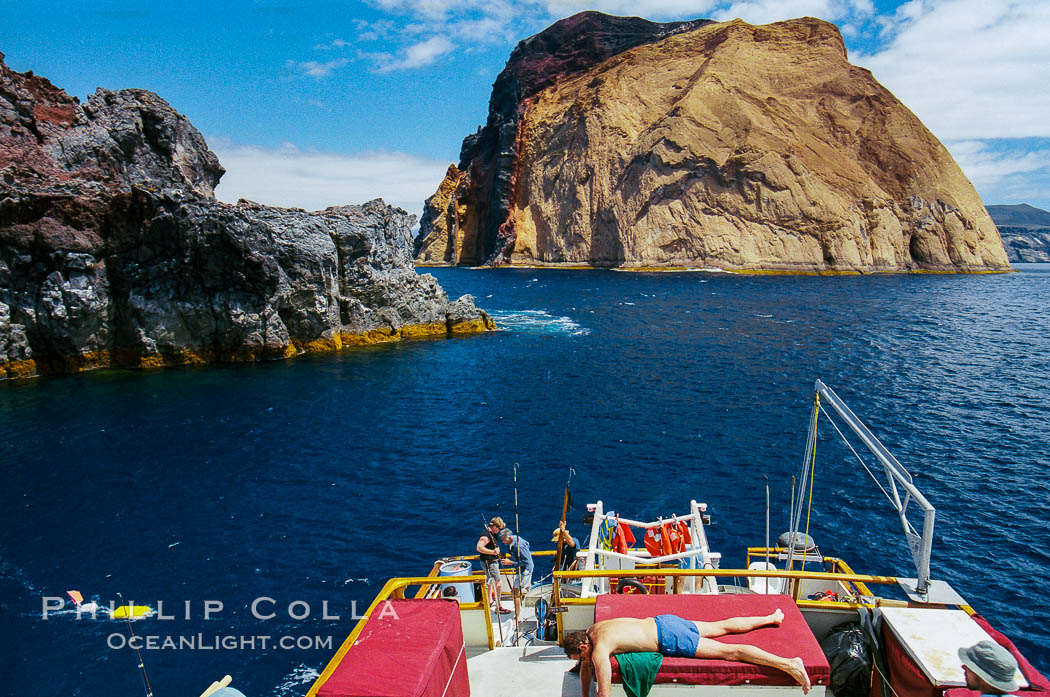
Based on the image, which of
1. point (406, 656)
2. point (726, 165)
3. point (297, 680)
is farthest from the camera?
point (726, 165)

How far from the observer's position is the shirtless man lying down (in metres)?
7.67

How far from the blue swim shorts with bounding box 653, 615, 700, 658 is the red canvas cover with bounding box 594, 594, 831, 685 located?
92 mm

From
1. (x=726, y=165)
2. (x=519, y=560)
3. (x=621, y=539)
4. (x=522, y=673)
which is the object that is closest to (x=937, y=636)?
(x=621, y=539)

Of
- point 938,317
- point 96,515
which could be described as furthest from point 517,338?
point 938,317

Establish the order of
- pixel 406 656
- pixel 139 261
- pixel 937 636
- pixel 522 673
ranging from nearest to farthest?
pixel 406 656 < pixel 937 636 < pixel 522 673 < pixel 139 261

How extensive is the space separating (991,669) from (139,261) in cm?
5443

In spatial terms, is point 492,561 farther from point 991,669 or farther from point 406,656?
point 991,669

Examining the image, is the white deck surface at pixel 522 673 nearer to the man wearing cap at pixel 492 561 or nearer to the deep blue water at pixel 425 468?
the man wearing cap at pixel 492 561

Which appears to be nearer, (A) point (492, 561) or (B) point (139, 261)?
(A) point (492, 561)

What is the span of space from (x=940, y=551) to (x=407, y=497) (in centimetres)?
1887

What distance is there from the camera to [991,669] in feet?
22.8

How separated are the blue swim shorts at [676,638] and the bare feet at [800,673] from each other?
3.68ft

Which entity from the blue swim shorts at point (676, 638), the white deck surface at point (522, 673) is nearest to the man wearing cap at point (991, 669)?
the blue swim shorts at point (676, 638)

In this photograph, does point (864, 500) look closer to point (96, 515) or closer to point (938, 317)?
point (96, 515)
